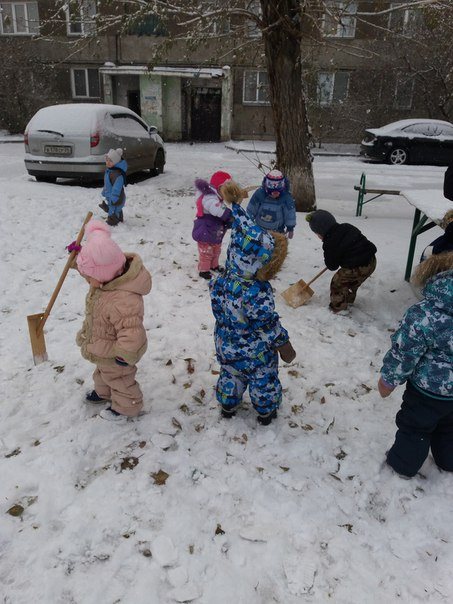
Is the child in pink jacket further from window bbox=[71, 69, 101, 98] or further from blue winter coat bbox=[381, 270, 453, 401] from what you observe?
window bbox=[71, 69, 101, 98]

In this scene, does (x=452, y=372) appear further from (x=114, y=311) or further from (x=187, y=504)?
(x=114, y=311)

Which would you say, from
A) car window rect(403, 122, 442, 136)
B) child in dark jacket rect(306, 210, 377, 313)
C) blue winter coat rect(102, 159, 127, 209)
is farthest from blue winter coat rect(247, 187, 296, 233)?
car window rect(403, 122, 442, 136)

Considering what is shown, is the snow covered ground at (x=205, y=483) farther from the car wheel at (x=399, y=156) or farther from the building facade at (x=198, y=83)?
the building facade at (x=198, y=83)

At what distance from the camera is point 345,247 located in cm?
449

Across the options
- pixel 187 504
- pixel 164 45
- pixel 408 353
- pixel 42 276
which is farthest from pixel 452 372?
pixel 164 45

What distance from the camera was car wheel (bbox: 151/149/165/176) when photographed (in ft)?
37.5

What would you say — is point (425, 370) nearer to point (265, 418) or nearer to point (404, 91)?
point (265, 418)

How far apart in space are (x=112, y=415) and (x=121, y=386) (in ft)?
0.79

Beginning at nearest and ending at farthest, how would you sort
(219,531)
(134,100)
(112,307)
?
(219,531)
(112,307)
(134,100)

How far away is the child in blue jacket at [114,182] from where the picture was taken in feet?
22.1

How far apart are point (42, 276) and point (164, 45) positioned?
4801 millimetres

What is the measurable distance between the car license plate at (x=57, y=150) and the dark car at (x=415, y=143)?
417 inches

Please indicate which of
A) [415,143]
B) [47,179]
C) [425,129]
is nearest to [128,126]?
[47,179]

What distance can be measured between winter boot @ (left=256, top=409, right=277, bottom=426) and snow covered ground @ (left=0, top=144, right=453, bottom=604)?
2.0 inches
